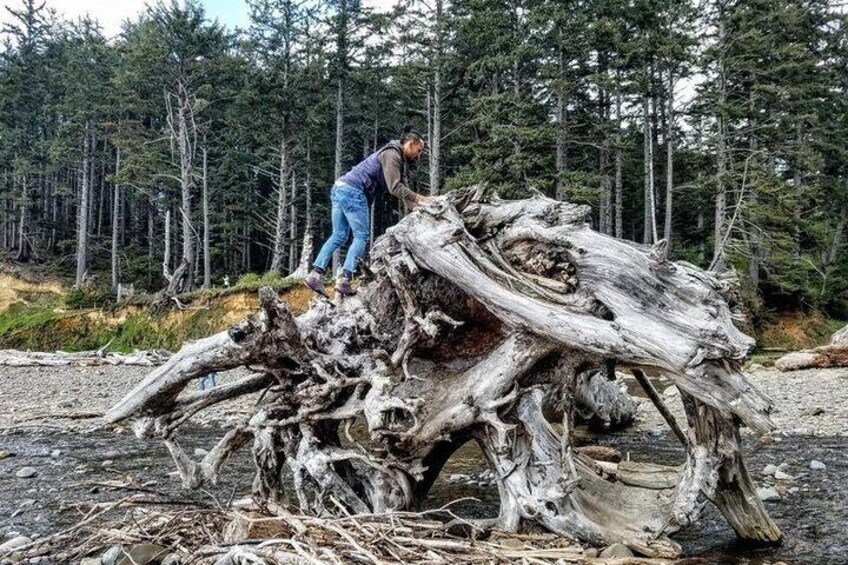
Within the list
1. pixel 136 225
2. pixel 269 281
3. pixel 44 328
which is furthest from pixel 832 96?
pixel 136 225

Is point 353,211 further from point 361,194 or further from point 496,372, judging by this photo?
point 496,372

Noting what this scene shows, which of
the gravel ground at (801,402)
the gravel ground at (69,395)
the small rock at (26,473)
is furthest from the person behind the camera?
the gravel ground at (69,395)

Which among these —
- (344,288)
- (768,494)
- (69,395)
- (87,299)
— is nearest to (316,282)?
(344,288)

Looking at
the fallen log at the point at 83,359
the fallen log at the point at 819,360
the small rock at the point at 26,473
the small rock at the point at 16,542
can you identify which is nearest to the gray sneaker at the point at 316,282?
the small rock at the point at 16,542

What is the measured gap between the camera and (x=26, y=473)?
323 inches

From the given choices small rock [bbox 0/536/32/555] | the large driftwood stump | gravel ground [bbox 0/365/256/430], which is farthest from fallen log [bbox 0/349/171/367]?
the large driftwood stump

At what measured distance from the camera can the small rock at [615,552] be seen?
15.1ft

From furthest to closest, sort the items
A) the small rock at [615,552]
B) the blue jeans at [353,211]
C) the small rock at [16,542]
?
1. the blue jeans at [353,211]
2. the small rock at [16,542]
3. the small rock at [615,552]

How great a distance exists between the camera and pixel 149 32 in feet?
106

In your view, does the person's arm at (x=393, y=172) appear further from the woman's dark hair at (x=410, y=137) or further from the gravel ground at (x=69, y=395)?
the gravel ground at (x=69, y=395)

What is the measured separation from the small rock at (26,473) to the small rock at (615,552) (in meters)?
7.13

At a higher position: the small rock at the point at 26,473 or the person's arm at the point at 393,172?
the person's arm at the point at 393,172

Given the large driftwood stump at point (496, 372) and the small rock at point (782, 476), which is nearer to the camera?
the large driftwood stump at point (496, 372)

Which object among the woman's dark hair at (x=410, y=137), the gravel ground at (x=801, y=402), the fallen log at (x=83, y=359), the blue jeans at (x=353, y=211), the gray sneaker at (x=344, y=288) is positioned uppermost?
the woman's dark hair at (x=410, y=137)
